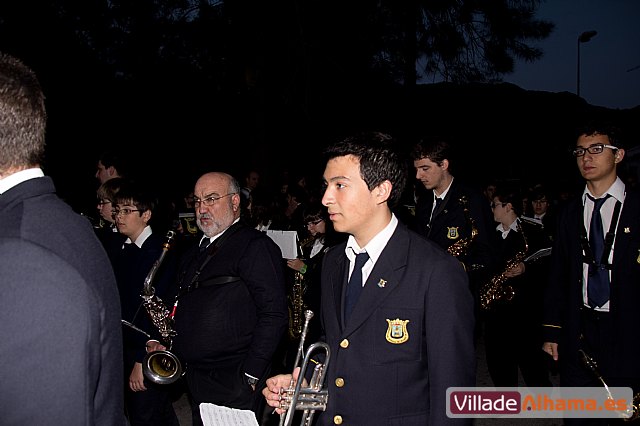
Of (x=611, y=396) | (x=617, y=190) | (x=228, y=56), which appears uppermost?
(x=228, y=56)

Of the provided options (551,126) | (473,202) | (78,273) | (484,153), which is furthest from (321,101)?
(551,126)

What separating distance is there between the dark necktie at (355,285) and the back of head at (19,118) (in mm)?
1501

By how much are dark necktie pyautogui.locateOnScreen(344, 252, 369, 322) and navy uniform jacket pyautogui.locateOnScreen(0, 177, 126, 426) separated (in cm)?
123

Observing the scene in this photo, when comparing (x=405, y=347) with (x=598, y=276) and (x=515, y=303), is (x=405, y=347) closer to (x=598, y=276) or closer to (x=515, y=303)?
(x=598, y=276)

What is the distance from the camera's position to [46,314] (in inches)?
53.1

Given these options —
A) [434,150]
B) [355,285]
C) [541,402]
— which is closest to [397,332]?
[355,285]

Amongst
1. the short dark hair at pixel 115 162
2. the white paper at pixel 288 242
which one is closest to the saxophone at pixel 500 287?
the white paper at pixel 288 242

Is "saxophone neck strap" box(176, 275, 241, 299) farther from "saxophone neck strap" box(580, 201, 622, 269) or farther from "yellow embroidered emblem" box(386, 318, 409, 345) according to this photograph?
"saxophone neck strap" box(580, 201, 622, 269)

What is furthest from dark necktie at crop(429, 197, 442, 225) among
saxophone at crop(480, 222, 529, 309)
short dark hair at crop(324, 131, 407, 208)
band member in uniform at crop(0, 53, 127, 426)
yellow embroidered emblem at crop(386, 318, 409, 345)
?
band member in uniform at crop(0, 53, 127, 426)

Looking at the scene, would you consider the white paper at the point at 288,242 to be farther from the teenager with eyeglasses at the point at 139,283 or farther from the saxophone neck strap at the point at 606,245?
the saxophone neck strap at the point at 606,245

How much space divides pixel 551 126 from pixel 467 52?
99.3 feet

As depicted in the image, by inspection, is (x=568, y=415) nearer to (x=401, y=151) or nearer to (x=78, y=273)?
(x=401, y=151)

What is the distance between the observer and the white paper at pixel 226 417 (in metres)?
2.64

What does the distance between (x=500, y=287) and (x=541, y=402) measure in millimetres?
1263
